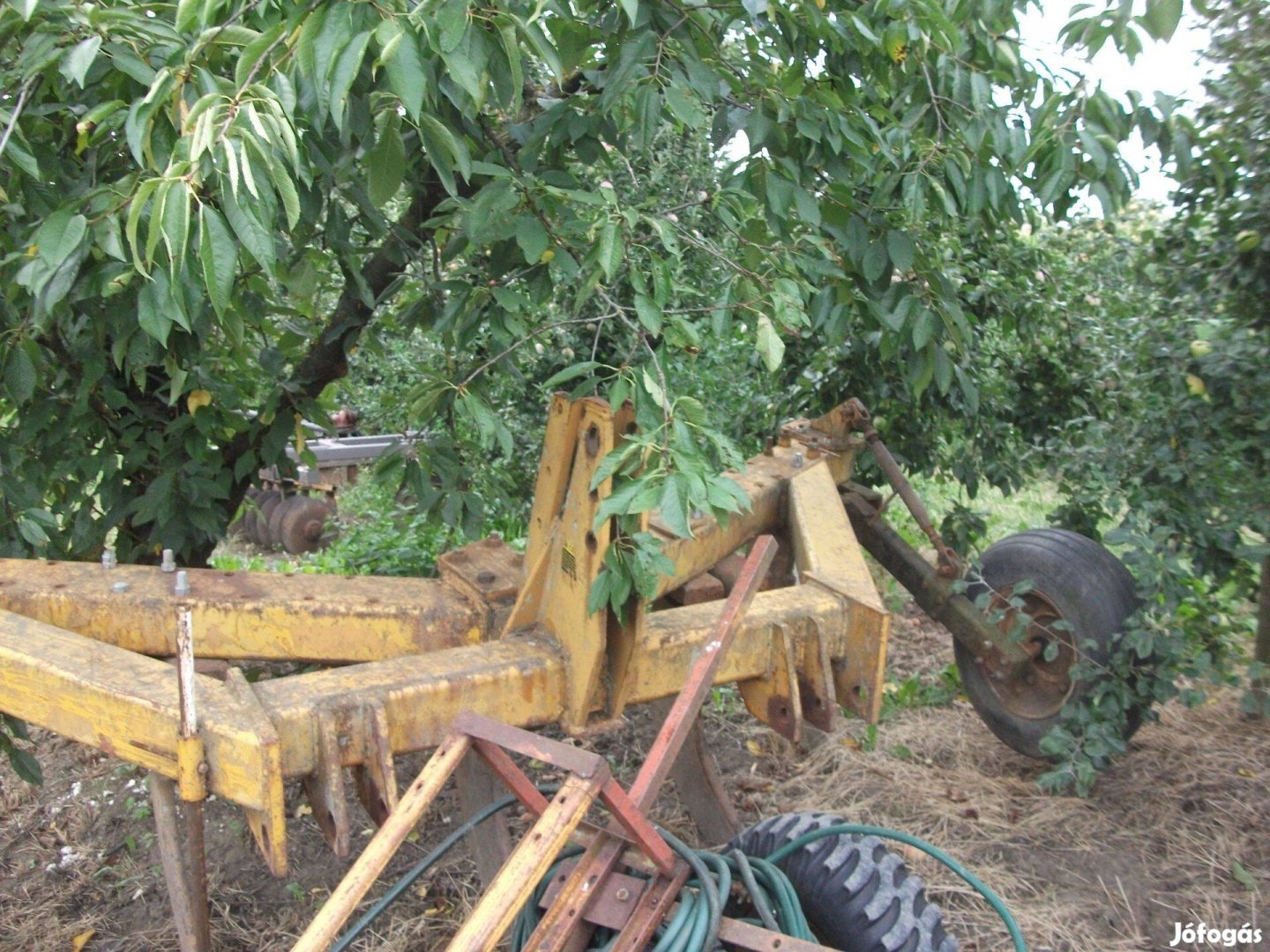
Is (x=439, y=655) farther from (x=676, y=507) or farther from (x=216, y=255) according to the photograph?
(x=216, y=255)

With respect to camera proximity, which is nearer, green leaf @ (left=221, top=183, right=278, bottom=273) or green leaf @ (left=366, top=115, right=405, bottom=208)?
green leaf @ (left=221, top=183, right=278, bottom=273)

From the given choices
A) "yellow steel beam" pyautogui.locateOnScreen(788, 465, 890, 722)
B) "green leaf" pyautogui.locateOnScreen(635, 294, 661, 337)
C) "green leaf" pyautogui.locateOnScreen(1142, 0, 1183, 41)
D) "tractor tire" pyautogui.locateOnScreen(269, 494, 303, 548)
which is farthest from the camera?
"tractor tire" pyautogui.locateOnScreen(269, 494, 303, 548)

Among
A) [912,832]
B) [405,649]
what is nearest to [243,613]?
[405,649]

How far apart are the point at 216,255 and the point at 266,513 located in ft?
22.6

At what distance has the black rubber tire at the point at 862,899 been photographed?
229 cm

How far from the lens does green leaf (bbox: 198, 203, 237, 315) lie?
2008mm

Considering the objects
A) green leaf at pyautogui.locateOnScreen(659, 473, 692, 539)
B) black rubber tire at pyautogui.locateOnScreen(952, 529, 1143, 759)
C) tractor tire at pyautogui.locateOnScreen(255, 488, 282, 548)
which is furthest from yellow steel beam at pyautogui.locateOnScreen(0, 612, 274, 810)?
tractor tire at pyautogui.locateOnScreen(255, 488, 282, 548)

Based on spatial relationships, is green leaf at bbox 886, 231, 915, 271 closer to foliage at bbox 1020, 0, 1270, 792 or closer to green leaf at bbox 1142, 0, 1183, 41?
green leaf at bbox 1142, 0, 1183, 41

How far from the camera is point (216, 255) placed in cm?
205

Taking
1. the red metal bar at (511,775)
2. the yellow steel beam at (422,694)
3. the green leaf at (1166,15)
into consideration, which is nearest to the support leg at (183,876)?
the yellow steel beam at (422,694)

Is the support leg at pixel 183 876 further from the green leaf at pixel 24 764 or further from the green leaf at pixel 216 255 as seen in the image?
the green leaf at pixel 216 255

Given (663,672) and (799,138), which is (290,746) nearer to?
(663,672)

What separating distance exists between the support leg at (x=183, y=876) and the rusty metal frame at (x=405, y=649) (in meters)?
0.27

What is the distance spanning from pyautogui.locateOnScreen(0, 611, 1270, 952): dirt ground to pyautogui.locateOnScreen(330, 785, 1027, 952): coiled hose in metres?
0.90
